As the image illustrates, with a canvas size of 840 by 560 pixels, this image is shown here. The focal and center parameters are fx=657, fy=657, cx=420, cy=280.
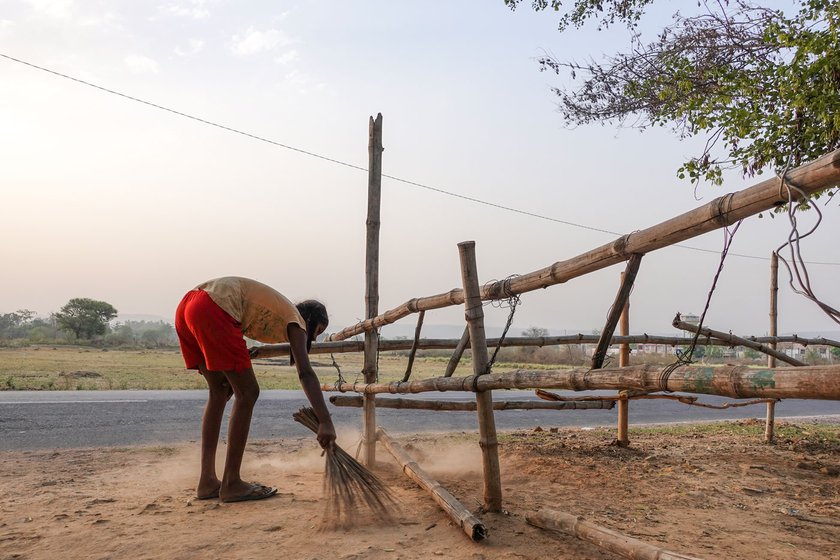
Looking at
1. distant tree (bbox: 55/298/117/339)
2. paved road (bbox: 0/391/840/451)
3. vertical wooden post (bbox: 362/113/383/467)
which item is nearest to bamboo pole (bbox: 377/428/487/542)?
vertical wooden post (bbox: 362/113/383/467)

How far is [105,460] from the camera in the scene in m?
5.75

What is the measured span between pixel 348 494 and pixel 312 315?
50.5 inches

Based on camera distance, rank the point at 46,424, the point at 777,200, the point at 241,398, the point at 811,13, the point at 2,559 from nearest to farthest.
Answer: the point at 777,200 → the point at 2,559 → the point at 241,398 → the point at 811,13 → the point at 46,424

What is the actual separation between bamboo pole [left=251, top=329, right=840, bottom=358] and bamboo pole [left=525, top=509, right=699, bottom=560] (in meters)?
1.43

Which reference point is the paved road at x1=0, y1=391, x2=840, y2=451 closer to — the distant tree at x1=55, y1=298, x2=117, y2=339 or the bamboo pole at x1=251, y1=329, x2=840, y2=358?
the bamboo pole at x1=251, y1=329, x2=840, y2=358

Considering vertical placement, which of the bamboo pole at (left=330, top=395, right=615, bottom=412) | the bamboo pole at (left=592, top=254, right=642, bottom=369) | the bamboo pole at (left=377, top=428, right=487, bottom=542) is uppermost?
the bamboo pole at (left=592, top=254, right=642, bottom=369)

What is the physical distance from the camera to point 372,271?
19.8ft

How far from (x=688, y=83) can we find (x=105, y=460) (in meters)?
6.73

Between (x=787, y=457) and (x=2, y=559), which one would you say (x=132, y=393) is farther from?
(x=787, y=457)

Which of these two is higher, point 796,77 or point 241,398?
point 796,77

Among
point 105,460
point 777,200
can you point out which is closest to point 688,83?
point 777,200

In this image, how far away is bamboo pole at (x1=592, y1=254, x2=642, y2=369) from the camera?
2.90 m

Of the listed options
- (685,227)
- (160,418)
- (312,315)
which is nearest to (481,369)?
(312,315)

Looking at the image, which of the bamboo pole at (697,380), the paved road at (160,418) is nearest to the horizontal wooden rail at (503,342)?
the bamboo pole at (697,380)
